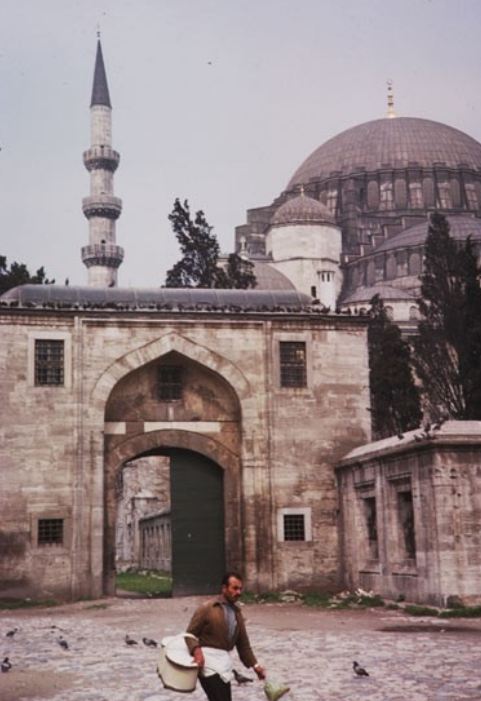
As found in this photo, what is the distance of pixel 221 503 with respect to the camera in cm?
2367

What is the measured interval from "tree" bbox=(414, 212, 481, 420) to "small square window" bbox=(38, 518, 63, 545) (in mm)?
10682

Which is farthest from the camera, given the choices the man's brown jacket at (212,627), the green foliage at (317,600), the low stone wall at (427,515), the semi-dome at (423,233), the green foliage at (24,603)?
the semi-dome at (423,233)

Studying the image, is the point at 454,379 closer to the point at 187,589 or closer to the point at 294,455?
the point at 294,455

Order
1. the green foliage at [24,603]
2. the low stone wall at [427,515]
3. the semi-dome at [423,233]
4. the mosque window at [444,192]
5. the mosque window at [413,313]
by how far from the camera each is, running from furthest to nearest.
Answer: the mosque window at [444,192] < the semi-dome at [423,233] < the mosque window at [413,313] < the green foliage at [24,603] < the low stone wall at [427,515]

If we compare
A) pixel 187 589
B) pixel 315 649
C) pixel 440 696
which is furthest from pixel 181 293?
pixel 440 696

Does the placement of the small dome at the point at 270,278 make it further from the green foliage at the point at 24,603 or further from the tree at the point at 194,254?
the green foliage at the point at 24,603

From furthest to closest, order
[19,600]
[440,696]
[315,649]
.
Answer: [19,600] < [315,649] < [440,696]

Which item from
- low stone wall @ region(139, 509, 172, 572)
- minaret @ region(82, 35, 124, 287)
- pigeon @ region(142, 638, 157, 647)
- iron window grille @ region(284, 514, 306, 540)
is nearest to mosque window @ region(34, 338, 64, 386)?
iron window grille @ region(284, 514, 306, 540)

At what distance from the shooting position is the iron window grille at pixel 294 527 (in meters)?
22.8

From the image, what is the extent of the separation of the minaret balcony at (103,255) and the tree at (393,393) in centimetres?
3780

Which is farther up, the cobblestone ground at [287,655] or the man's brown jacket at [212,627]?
the man's brown jacket at [212,627]

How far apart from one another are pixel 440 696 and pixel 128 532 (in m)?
44.3

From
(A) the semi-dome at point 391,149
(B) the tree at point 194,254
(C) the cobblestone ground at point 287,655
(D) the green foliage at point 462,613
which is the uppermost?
(A) the semi-dome at point 391,149

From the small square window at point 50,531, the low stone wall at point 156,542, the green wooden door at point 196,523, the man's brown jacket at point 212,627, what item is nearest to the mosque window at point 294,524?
the green wooden door at point 196,523
